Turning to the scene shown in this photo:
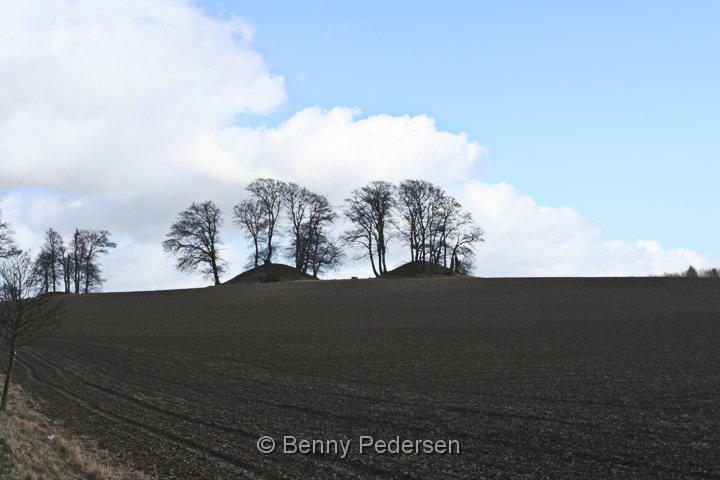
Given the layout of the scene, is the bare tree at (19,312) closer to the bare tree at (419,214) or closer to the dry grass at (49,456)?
the dry grass at (49,456)

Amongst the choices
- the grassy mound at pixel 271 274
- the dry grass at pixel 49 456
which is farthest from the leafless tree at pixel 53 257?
the dry grass at pixel 49 456

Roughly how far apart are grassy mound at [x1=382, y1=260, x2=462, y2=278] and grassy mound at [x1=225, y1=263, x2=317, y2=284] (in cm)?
1157

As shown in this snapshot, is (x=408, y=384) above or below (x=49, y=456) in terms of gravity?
above

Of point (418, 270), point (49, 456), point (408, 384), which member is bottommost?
point (49, 456)

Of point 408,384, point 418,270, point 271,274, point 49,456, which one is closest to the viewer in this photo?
point 49,456

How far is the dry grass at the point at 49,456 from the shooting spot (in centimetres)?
1292

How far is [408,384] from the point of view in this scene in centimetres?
2539

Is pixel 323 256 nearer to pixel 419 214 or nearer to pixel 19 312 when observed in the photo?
pixel 419 214

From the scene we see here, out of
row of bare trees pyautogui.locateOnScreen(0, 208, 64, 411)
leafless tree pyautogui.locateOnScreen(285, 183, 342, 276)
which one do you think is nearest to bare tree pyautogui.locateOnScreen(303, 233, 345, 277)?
leafless tree pyautogui.locateOnScreen(285, 183, 342, 276)

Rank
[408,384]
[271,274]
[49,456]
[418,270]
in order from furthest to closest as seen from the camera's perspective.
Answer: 1. [418,270]
2. [271,274]
3. [408,384]
4. [49,456]

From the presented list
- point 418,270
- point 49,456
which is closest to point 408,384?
point 49,456

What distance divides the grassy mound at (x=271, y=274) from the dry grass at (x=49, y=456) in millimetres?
60520

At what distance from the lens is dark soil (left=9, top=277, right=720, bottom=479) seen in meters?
14.9

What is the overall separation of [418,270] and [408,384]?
56995 mm
